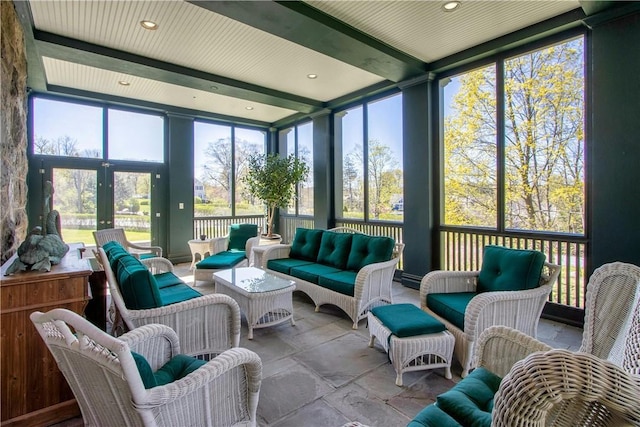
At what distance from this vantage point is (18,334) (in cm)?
187

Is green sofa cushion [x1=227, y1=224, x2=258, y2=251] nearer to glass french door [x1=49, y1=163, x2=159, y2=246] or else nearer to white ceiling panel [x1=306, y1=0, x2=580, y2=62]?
glass french door [x1=49, y1=163, x2=159, y2=246]

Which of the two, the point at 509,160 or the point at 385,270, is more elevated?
the point at 509,160

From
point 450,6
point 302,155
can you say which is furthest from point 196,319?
point 302,155

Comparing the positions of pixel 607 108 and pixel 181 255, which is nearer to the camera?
pixel 607 108

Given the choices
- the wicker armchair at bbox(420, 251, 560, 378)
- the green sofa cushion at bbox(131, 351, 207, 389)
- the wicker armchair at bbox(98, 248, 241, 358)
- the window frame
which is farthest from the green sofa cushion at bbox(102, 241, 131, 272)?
the window frame

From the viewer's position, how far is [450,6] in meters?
3.15

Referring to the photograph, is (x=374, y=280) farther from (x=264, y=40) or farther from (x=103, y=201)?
(x=103, y=201)

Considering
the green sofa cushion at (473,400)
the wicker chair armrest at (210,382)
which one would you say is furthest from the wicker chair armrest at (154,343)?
the green sofa cushion at (473,400)

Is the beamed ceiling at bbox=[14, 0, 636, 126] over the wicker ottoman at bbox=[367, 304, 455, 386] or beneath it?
over

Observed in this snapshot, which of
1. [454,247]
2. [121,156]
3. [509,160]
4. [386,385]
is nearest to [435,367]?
[386,385]

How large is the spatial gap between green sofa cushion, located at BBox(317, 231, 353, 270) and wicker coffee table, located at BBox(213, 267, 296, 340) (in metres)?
0.92

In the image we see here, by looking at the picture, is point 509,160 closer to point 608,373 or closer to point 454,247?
point 454,247

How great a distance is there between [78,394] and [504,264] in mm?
3091

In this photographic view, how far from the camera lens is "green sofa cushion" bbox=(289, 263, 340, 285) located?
389 cm
